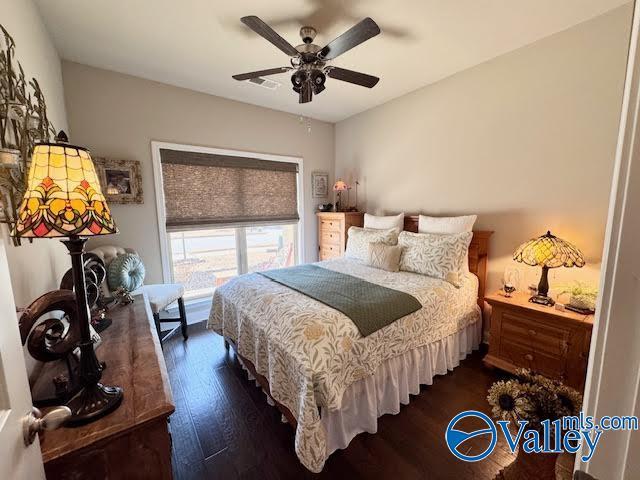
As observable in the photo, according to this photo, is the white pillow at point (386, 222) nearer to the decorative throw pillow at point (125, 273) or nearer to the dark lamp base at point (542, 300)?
the dark lamp base at point (542, 300)

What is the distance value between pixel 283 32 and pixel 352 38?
0.77 metres

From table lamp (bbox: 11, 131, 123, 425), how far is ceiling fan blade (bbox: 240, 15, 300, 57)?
3.92 feet

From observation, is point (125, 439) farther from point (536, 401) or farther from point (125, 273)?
point (125, 273)

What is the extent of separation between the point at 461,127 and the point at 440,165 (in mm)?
412

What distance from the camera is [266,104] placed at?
136 inches

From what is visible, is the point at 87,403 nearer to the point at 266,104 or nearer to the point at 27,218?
the point at 27,218

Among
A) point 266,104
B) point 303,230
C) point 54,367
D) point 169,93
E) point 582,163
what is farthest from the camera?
point 303,230

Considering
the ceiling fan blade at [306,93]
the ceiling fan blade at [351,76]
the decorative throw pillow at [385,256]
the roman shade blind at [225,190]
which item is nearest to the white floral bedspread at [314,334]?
the decorative throw pillow at [385,256]

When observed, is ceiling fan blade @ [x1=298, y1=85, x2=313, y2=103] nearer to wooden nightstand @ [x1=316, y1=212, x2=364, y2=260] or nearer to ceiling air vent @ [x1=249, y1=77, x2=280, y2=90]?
ceiling air vent @ [x1=249, y1=77, x2=280, y2=90]

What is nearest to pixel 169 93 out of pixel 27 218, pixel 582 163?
pixel 27 218

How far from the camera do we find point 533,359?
1997 mm

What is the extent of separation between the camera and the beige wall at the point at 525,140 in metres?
1.94

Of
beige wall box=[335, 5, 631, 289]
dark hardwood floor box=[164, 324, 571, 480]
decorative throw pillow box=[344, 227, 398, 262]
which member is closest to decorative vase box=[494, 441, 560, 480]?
dark hardwood floor box=[164, 324, 571, 480]

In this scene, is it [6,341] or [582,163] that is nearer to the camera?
[6,341]
